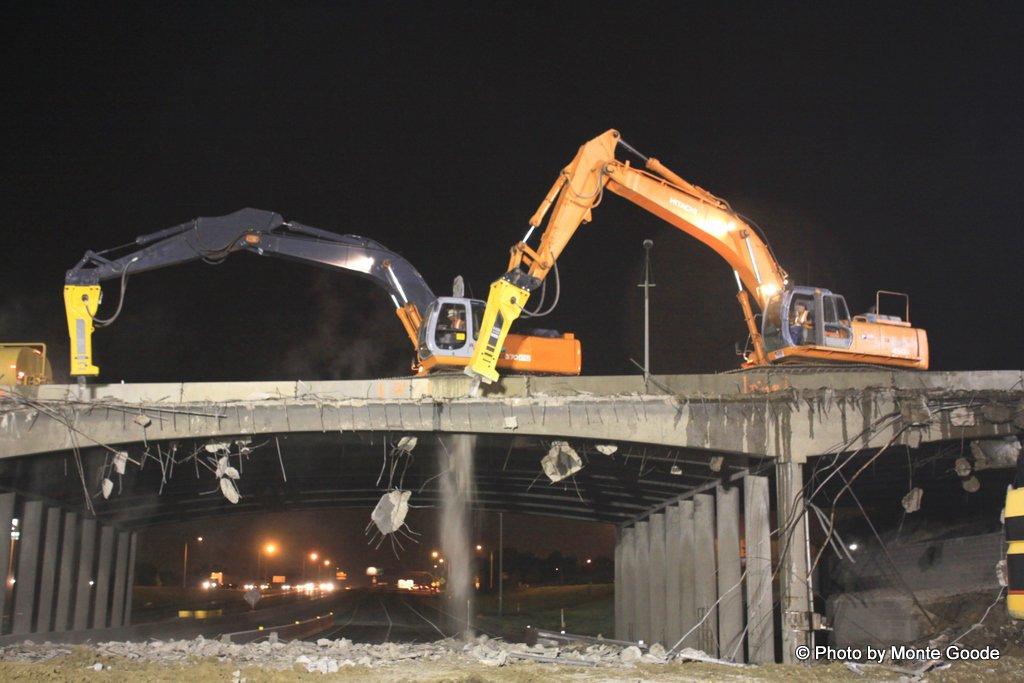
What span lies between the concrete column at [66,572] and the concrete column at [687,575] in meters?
19.2

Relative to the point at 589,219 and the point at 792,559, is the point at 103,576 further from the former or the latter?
the point at 792,559

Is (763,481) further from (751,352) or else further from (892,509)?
(892,509)

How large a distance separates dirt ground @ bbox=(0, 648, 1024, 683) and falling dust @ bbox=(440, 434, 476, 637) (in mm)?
8389

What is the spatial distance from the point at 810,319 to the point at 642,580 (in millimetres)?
13382

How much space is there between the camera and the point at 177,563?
11319 centimetres

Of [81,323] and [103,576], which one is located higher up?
[81,323]

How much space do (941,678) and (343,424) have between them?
1356cm

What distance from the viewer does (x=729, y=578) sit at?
24.1m

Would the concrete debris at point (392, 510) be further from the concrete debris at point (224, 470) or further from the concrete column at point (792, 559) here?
the concrete column at point (792, 559)

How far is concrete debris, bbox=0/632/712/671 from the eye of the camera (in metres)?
16.4

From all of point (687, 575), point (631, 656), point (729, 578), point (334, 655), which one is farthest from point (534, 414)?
point (687, 575)

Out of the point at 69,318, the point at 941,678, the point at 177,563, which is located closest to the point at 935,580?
the point at 941,678

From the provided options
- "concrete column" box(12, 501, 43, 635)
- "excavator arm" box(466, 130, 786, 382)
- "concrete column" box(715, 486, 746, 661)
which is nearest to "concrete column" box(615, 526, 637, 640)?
"concrete column" box(715, 486, 746, 661)

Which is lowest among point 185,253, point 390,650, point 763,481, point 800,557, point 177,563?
point 177,563
